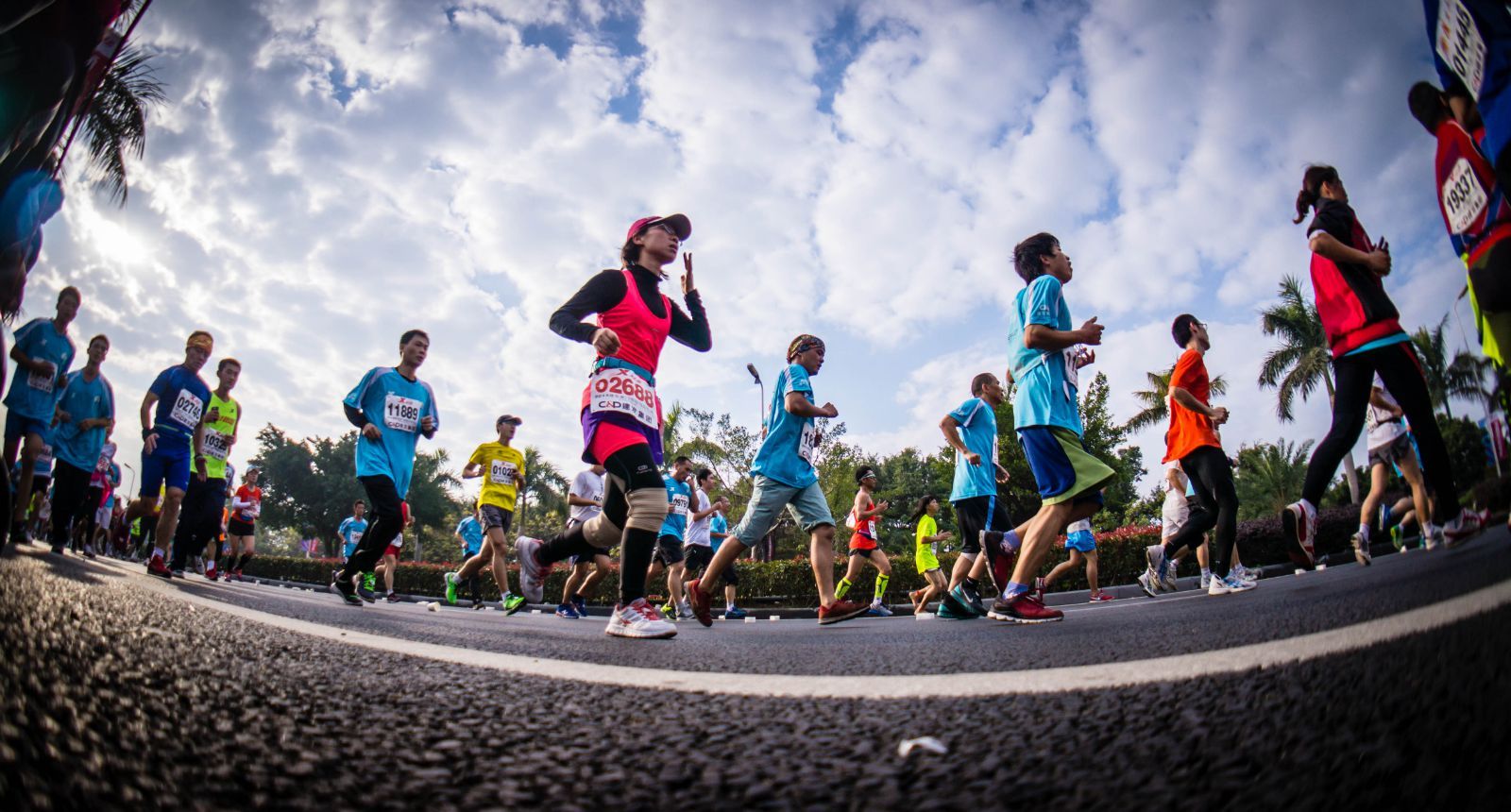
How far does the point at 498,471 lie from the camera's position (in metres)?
8.98

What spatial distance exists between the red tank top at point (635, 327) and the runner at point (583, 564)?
13.6 ft

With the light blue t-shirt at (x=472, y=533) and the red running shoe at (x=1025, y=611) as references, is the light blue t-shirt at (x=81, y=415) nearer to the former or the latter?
the light blue t-shirt at (x=472, y=533)

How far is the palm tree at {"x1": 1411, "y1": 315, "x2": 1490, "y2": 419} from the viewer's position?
1.49 m

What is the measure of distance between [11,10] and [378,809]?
4.99ft

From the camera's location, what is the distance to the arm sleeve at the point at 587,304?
352cm

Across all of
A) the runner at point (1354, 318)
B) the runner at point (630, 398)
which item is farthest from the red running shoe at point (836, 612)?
the runner at point (1354, 318)

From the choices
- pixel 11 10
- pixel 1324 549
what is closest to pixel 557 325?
pixel 11 10

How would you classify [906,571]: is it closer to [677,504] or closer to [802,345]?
[677,504]

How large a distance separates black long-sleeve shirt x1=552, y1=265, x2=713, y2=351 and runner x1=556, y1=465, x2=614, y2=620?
388 centimetres

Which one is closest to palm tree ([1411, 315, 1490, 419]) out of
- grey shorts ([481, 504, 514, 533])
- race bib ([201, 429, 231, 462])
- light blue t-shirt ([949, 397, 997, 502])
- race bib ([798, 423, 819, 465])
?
race bib ([798, 423, 819, 465])

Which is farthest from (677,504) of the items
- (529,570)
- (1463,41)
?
(1463,41)

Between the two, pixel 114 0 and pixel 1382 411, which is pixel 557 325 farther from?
pixel 1382 411

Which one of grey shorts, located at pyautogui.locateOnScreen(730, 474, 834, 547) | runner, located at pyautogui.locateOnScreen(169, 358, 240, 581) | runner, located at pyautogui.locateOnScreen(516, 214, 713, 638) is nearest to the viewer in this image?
runner, located at pyautogui.locateOnScreen(516, 214, 713, 638)

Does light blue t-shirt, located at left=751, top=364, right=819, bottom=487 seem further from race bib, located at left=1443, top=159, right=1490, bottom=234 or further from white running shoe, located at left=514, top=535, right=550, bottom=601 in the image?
race bib, located at left=1443, top=159, right=1490, bottom=234
